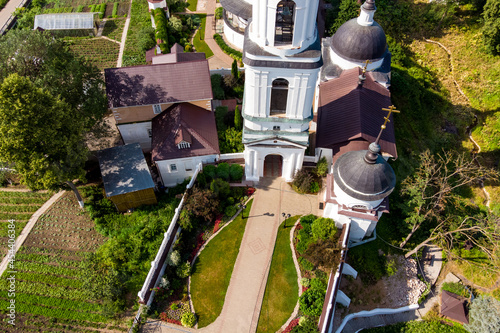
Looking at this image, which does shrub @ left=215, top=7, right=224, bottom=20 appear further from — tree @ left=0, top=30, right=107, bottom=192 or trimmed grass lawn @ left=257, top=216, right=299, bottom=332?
trimmed grass lawn @ left=257, top=216, right=299, bottom=332

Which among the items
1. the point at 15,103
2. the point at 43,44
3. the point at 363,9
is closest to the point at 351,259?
the point at 363,9

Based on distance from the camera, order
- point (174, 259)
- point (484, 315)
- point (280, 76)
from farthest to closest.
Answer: point (484, 315) < point (174, 259) < point (280, 76)

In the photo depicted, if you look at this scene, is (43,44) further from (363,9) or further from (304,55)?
(363,9)

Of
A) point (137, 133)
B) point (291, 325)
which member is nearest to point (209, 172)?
point (137, 133)

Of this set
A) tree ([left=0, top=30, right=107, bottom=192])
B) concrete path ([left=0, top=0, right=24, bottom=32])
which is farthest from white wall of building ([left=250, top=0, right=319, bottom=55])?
concrete path ([left=0, top=0, right=24, bottom=32])

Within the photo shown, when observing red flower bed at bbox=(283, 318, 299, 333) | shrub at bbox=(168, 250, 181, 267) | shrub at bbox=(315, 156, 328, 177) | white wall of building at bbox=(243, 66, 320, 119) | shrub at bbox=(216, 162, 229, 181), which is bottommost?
red flower bed at bbox=(283, 318, 299, 333)

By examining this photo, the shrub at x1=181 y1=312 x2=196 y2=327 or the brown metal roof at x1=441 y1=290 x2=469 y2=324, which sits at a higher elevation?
the shrub at x1=181 y1=312 x2=196 y2=327

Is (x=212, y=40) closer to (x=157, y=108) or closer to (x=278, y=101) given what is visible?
(x=157, y=108)
